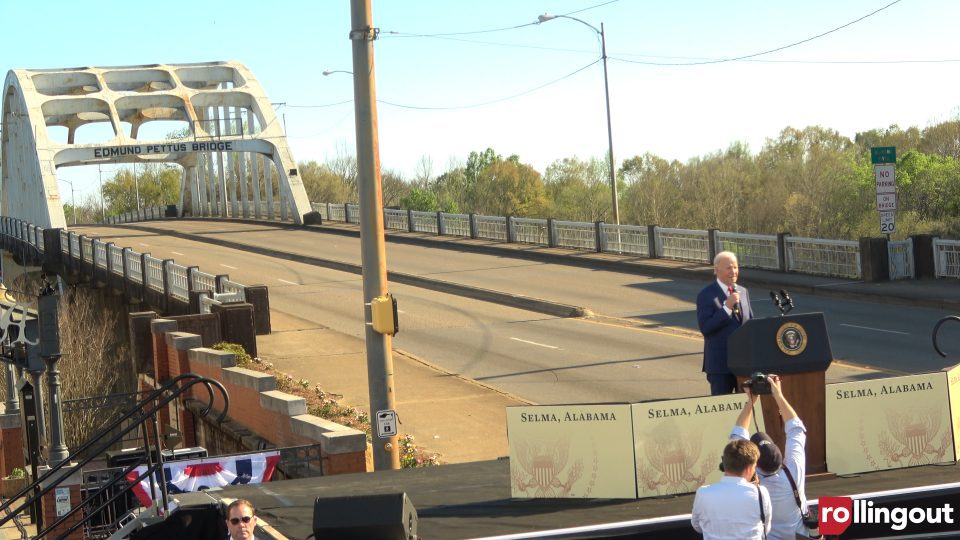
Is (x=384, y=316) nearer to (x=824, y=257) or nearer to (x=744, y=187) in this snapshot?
(x=824, y=257)

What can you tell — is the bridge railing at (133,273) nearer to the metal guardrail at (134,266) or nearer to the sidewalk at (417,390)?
the metal guardrail at (134,266)

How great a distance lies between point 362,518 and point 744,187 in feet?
246

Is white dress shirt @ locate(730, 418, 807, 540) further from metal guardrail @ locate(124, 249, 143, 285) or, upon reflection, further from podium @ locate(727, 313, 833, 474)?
metal guardrail @ locate(124, 249, 143, 285)

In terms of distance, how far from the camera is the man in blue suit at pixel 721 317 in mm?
9180

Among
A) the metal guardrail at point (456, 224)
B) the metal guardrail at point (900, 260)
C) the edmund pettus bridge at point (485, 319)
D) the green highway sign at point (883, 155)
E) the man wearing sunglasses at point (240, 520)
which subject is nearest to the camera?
the man wearing sunglasses at point (240, 520)

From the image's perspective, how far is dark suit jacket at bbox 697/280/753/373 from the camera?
30.1 feet

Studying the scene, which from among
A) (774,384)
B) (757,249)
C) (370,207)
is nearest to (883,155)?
(757,249)

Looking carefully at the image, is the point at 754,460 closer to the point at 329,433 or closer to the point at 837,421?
the point at 837,421

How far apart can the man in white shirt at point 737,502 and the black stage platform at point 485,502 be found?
1750 mm

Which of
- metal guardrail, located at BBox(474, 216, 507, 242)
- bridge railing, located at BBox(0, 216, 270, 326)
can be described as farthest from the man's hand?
Result: metal guardrail, located at BBox(474, 216, 507, 242)

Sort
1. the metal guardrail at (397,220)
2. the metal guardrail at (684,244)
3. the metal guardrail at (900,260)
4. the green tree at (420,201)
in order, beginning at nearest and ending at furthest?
the metal guardrail at (900,260) < the metal guardrail at (684,244) < the metal guardrail at (397,220) < the green tree at (420,201)

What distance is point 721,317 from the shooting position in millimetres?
9164

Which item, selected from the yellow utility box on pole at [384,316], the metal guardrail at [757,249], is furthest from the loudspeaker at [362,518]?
the metal guardrail at [757,249]

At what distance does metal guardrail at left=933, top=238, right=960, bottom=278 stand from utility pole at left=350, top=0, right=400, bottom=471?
19.2 m
